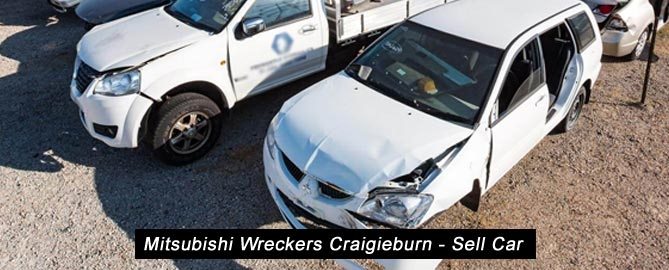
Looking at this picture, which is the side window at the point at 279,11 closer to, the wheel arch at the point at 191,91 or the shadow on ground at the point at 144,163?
the wheel arch at the point at 191,91

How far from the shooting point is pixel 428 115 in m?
3.66

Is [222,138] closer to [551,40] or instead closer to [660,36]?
[551,40]

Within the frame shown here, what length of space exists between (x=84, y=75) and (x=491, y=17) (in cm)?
396

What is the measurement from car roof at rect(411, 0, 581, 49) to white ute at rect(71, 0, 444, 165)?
55.6 inches

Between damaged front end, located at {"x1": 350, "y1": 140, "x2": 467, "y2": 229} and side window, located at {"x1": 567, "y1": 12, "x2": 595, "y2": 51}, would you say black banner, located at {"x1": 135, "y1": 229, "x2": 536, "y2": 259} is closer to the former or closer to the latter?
damaged front end, located at {"x1": 350, "y1": 140, "x2": 467, "y2": 229}

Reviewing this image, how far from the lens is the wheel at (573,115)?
16.6 feet

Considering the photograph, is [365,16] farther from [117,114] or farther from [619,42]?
[619,42]

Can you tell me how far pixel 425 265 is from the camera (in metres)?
3.18

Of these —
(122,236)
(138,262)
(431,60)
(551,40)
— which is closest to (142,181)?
(122,236)

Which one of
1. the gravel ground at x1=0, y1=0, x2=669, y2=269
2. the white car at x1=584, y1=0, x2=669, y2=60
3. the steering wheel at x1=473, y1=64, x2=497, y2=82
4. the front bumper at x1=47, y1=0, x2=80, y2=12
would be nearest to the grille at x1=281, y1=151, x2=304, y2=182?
the gravel ground at x1=0, y1=0, x2=669, y2=269

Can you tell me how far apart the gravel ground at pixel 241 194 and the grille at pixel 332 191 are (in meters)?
0.78

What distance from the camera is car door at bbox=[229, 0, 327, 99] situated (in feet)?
15.9

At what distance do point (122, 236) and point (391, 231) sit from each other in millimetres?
2400

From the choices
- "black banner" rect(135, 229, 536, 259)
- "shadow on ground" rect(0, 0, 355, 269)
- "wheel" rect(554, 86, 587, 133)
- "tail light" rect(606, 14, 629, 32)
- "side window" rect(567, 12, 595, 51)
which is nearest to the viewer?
"black banner" rect(135, 229, 536, 259)
